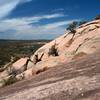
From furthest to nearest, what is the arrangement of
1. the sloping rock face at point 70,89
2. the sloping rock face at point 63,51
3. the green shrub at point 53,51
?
the green shrub at point 53,51 < the sloping rock face at point 63,51 < the sloping rock face at point 70,89

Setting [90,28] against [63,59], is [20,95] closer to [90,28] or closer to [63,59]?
[63,59]

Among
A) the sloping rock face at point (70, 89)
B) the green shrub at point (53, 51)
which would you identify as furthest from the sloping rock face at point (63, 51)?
the sloping rock face at point (70, 89)

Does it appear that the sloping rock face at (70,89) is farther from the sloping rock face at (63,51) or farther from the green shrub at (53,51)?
the green shrub at (53,51)

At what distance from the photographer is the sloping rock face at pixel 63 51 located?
110 ft

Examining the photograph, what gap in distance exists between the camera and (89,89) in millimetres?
15312

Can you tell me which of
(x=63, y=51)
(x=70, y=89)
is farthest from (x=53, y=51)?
(x=70, y=89)

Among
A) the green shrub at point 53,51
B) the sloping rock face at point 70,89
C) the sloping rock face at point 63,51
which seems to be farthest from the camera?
the green shrub at point 53,51

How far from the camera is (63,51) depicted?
40625 mm

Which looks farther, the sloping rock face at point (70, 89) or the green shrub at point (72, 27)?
the green shrub at point (72, 27)

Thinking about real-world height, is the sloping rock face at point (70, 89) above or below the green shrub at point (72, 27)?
below

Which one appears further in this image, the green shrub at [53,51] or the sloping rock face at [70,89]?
the green shrub at [53,51]

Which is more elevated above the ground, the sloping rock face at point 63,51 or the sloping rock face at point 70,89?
the sloping rock face at point 63,51

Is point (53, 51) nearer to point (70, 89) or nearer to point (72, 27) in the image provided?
point (72, 27)

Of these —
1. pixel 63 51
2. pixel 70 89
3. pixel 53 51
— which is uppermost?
pixel 53 51
